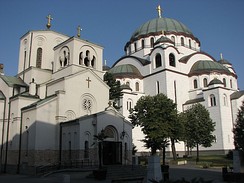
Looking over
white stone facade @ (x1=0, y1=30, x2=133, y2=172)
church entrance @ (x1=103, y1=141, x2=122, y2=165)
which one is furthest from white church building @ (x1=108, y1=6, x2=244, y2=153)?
church entrance @ (x1=103, y1=141, x2=122, y2=165)

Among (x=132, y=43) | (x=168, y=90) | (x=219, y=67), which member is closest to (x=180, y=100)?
(x=168, y=90)

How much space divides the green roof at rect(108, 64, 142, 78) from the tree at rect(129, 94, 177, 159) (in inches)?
699

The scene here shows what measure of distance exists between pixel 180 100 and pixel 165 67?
6.34 metres

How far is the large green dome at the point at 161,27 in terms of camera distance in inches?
2282

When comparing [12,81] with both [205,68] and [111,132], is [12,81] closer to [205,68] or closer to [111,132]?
[111,132]

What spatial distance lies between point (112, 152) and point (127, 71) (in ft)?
87.3

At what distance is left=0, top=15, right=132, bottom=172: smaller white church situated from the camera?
26.0 metres

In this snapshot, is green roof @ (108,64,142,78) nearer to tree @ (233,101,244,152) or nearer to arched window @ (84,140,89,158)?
arched window @ (84,140,89,158)

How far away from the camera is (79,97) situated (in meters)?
29.5

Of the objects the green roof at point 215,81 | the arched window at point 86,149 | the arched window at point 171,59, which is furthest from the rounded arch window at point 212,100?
the arched window at point 86,149

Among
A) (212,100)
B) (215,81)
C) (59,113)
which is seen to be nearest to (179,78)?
(215,81)

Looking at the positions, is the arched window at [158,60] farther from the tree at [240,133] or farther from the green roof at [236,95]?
the tree at [240,133]

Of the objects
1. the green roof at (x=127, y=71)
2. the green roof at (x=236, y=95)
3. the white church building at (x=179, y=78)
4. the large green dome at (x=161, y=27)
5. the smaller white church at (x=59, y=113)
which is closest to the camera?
the smaller white church at (x=59, y=113)

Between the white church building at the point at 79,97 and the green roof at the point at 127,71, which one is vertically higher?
the green roof at the point at 127,71
